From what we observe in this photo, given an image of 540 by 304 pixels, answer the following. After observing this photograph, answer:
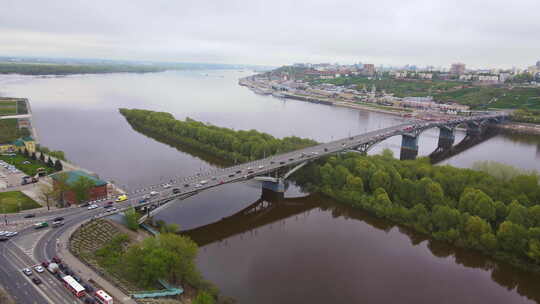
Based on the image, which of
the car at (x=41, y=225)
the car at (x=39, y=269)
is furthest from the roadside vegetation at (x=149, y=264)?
the car at (x=41, y=225)

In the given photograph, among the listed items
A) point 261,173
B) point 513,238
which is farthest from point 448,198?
point 261,173

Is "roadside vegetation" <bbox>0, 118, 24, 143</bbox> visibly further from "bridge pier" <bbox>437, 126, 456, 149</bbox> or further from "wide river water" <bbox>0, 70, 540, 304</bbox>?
"bridge pier" <bbox>437, 126, 456, 149</bbox>

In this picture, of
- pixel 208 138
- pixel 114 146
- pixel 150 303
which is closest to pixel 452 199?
pixel 150 303

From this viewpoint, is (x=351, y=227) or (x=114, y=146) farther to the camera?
(x=114, y=146)

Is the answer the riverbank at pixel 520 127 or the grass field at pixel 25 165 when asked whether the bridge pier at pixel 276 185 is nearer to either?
the grass field at pixel 25 165

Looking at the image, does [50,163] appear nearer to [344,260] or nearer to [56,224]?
[56,224]

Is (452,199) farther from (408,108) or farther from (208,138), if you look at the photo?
(408,108)

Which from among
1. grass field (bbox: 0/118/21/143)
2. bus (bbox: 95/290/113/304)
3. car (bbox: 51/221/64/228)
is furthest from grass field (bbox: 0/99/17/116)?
bus (bbox: 95/290/113/304)
